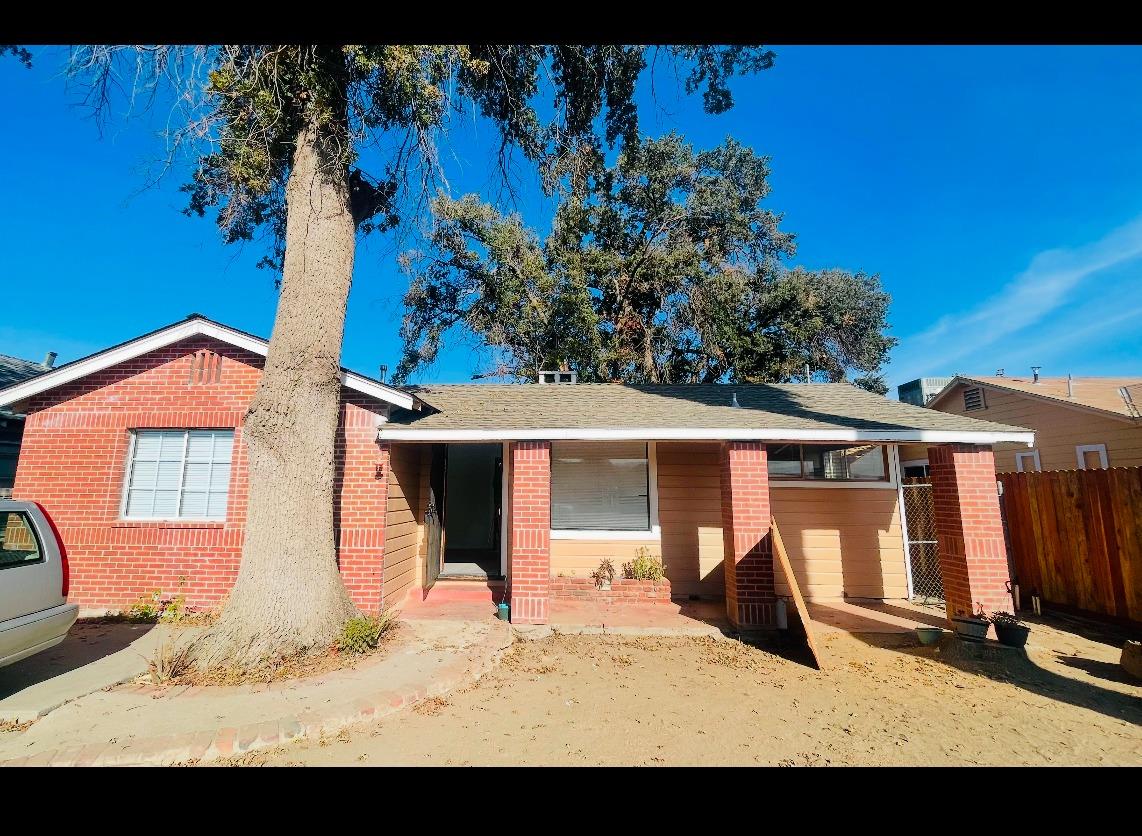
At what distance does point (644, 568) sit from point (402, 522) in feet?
13.0

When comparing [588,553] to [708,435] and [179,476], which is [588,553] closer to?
[708,435]

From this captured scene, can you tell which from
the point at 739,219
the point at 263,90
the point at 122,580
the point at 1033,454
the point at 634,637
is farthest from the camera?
the point at 739,219

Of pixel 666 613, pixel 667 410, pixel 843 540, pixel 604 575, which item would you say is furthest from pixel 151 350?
pixel 843 540

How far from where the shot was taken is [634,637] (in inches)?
266

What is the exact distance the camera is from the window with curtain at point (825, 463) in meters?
9.09

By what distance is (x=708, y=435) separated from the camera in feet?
24.0

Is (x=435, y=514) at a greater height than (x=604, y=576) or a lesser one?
greater

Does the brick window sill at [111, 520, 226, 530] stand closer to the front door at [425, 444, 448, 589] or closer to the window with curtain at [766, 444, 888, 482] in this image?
the front door at [425, 444, 448, 589]

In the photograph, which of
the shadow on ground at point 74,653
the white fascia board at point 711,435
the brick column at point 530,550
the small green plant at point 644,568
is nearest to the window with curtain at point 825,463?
the white fascia board at point 711,435

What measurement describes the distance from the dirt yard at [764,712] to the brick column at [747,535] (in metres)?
0.67

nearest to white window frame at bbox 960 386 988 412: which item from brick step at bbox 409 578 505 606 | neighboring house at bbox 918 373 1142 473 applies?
neighboring house at bbox 918 373 1142 473

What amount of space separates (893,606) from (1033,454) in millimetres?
9040
